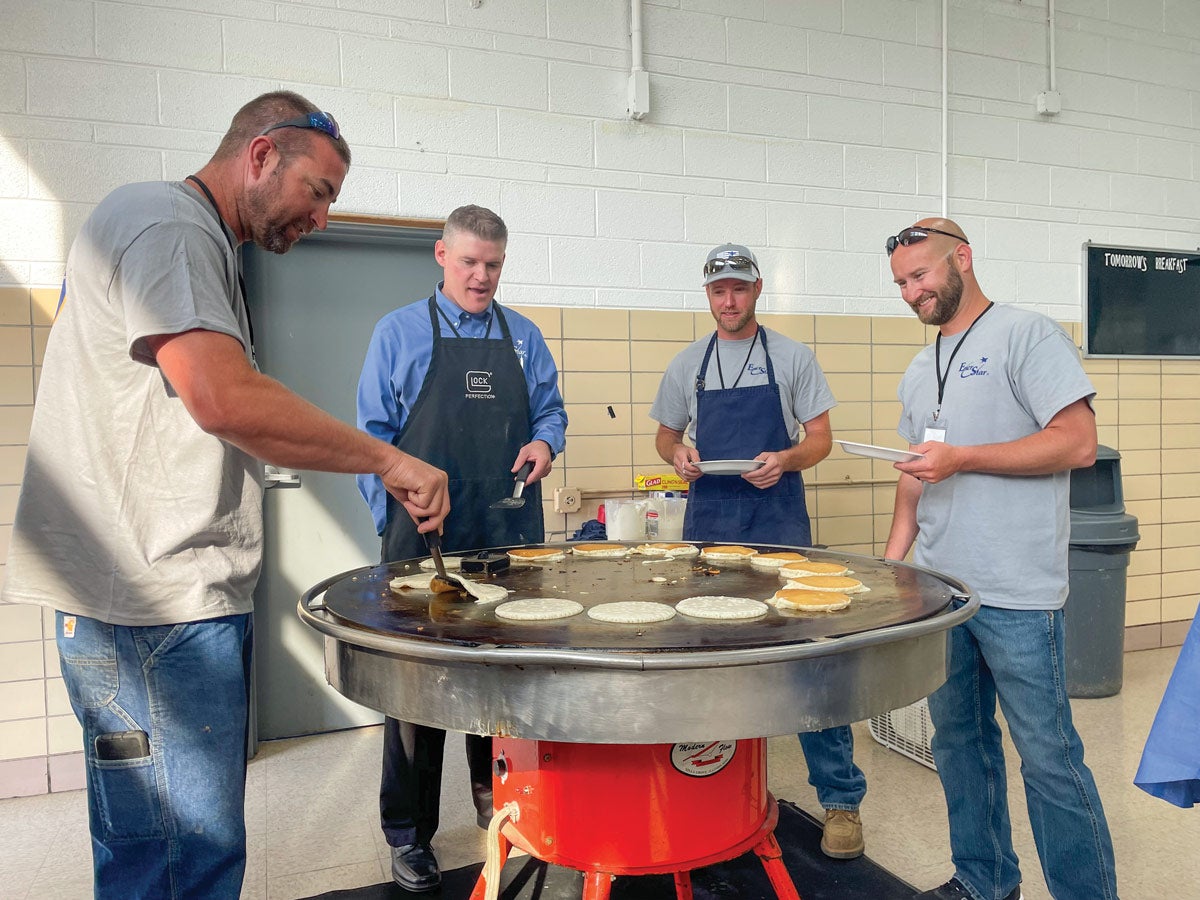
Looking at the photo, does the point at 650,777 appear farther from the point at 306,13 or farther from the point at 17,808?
the point at 306,13

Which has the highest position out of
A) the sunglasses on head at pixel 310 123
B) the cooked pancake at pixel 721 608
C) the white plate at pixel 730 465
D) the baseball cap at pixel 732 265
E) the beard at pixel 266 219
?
the sunglasses on head at pixel 310 123

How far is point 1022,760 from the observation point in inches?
72.0

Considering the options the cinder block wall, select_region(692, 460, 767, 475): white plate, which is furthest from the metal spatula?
the cinder block wall

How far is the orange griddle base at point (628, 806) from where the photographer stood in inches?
57.6

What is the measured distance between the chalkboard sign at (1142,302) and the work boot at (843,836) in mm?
3270

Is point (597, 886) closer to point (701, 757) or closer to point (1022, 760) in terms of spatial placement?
point (701, 757)

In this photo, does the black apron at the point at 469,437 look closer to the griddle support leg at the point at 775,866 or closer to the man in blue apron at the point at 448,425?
the man in blue apron at the point at 448,425

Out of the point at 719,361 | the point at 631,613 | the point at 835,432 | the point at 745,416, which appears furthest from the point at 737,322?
the point at 631,613

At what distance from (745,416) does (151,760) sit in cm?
202

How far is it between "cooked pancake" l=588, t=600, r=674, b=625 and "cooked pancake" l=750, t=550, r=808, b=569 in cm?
53

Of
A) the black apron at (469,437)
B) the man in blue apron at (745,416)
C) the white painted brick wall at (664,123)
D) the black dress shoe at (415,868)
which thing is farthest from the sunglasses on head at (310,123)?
the white painted brick wall at (664,123)

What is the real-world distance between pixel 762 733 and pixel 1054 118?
456 centimetres

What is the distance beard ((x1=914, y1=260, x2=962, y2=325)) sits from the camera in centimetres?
205

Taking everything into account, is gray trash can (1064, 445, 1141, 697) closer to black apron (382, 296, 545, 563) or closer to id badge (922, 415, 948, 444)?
id badge (922, 415, 948, 444)
